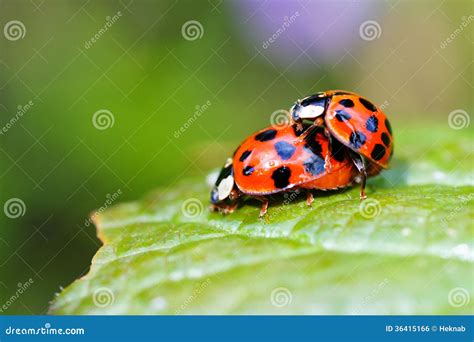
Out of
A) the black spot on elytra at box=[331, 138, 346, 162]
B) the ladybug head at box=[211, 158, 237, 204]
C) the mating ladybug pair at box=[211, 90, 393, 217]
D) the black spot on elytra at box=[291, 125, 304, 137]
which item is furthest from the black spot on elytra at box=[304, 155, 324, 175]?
the ladybug head at box=[211, 158, 237, 204]

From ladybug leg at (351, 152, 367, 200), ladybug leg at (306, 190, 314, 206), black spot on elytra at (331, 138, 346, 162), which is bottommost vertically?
ladybug leg at (351, 152, 367, 200)

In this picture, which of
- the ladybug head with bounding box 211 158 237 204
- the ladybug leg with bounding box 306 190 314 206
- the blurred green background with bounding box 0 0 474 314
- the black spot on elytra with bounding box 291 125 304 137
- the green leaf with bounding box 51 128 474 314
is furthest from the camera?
the blurred green background with bounding box 0 0 474 314

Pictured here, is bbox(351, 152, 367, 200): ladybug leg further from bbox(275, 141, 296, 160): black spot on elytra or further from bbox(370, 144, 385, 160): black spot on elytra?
bbox(275, 141, 296, 160): black spot on elytra

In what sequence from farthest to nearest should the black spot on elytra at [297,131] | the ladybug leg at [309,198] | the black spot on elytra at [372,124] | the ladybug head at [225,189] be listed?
the ladybug head at [225,189] → the black spot on elytra at [297,131] → the black spot on elytra at [372,124] → the ladybug leg at [309,198]

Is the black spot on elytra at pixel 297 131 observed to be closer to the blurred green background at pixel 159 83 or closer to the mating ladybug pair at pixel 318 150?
the mating ladybug pair at pixel 318 150

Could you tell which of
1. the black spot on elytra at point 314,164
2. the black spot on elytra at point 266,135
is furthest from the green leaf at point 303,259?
the black spot on elytra at point 266,135

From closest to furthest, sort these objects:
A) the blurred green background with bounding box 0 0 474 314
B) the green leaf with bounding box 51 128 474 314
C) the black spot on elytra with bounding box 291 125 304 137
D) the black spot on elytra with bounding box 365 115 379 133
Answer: the green leaf with bounding box 51 128 474 314
the black spot on elytra with bounding box 365 115 379 133
the black spot on elytra with bounding box 291 125 304 137
the blurred green background with bounding box 0 0 474 314

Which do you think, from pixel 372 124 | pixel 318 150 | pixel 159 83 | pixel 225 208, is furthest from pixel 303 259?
pixel 159 83
